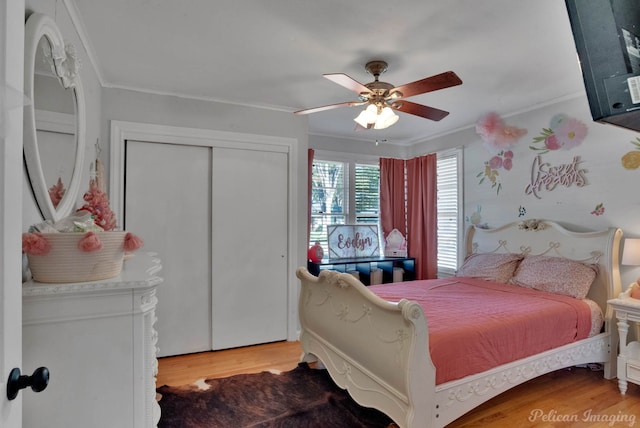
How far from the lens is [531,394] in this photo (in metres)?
2.42

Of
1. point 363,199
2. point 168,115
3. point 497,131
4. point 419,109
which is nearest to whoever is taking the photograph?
point 419,109

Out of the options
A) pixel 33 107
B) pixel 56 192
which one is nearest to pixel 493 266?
pixel 56 192

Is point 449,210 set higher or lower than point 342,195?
lower

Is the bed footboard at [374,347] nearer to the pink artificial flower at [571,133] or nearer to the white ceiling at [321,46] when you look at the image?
the white ceiling at [321,46]

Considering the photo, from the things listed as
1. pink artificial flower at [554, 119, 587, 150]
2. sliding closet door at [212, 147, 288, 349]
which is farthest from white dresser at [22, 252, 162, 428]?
pink artificial flower at [554, 119, 587, 150]

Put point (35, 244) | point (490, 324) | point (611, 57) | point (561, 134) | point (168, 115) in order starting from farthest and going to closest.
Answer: point (561, 134)
point (168, 115)
point (490, 324)
point (35, 244)
point (611, 57)

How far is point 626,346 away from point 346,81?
111 inches

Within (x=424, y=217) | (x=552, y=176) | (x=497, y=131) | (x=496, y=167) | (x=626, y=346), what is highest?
(x=497, y=131)

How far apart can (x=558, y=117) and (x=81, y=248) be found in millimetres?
3814

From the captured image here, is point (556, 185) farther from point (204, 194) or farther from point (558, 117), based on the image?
point (204, 194)

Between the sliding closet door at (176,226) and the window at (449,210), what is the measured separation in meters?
2.95

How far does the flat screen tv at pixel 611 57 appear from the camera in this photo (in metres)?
0.59

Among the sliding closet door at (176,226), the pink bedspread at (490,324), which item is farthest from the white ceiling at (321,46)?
the pink bedspread at (490,324)

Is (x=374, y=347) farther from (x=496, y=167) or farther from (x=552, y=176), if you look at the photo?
(x=496, y=167)
